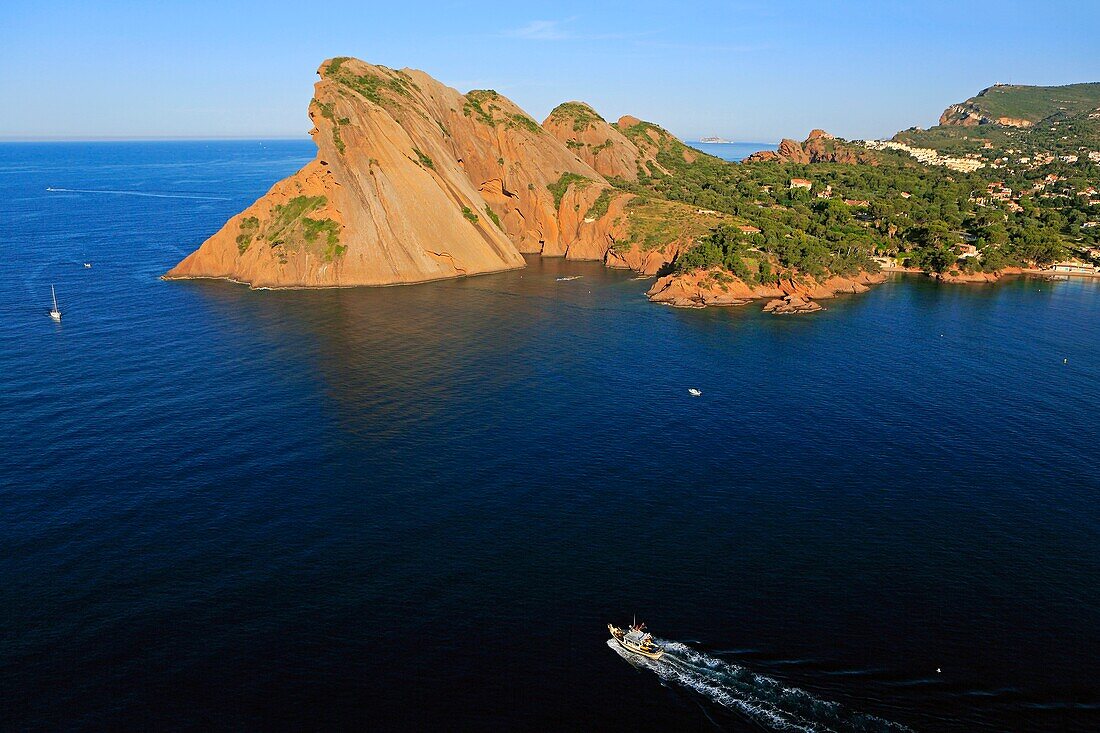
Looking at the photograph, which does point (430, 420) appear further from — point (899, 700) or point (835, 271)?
point (835, 271)

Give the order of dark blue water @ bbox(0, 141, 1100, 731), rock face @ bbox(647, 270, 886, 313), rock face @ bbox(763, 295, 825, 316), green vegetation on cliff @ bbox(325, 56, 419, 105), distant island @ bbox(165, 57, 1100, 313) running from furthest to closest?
green vegetation on cliff @ bbox(325, 56, 419, 105), distant island @ bbox(165, 57, 1100, 313), rock face @ bbox(647, 270, 886, 313), rock face @ bbox(763, 295, 825, 316), dark blue water @ bbox(0, 141, 1100, 731)

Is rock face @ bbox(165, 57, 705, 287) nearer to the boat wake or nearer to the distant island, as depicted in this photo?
the distant island

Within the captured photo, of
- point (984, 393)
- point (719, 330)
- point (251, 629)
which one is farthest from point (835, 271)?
point (251, 629)

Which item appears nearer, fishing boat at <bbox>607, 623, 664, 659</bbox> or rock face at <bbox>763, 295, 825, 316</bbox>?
fishing boat at <bbox>607, 623, 664, 659</bbox>

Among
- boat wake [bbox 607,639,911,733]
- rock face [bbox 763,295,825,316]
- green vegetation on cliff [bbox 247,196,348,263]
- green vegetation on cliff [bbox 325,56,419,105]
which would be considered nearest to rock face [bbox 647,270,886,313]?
rock face [bbox 763,295,825,316]

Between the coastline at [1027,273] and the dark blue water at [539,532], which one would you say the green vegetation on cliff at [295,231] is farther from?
the coastline at [1027,273]

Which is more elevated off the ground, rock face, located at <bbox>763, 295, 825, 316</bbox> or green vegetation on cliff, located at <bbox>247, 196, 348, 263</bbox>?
green vegetation on cliff, located at <bbox>247, 196, 348, 263</bbox>

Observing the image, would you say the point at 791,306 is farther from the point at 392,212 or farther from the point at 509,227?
the point at 509,227

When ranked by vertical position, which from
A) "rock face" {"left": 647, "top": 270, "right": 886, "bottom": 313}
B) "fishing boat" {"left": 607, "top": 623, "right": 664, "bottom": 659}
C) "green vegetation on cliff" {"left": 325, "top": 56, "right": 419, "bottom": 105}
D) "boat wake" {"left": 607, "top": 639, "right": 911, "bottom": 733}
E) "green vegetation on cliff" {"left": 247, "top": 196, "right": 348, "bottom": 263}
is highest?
"green vegetation on cliff" {"left": 325, "top": 56, "right": 419, "bottom": 105}
